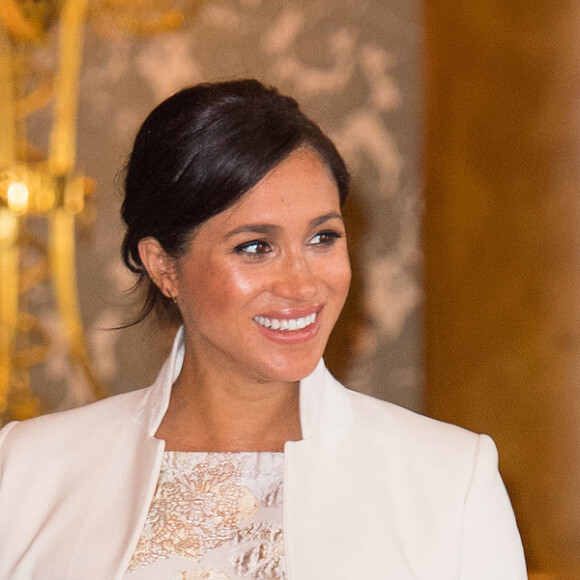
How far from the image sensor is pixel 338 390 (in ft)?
5.20

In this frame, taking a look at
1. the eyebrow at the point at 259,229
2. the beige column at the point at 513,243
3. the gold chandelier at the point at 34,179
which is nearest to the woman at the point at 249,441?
the eyebrow at the point at 259,229

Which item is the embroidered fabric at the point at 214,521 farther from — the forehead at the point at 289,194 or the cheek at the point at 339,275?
the forehead at the point at 289,194

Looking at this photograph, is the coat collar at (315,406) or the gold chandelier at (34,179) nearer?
the coat collar at (315,406)

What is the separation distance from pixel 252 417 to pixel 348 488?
0.21m

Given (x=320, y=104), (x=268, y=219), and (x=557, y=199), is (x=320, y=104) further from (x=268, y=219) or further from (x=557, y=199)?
(x=268, y=219)

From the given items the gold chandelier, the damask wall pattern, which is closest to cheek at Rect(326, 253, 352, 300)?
the damask wall pattern

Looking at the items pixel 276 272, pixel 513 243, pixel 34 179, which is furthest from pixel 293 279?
pixel 34 179

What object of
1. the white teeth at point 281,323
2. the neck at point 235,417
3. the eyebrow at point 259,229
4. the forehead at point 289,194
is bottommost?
the neck at point 235,417

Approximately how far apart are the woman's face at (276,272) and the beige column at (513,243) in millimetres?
1225

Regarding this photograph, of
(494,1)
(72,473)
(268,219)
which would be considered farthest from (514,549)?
(494,1)

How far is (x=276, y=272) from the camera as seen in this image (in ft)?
4.71

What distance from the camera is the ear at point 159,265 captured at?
160 centimetres

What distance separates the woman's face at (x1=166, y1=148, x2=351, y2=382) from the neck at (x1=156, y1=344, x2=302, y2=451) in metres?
0.09

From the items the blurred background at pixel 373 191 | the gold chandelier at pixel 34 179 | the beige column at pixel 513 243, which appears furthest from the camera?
the gold chandelier at pixel 34 179
